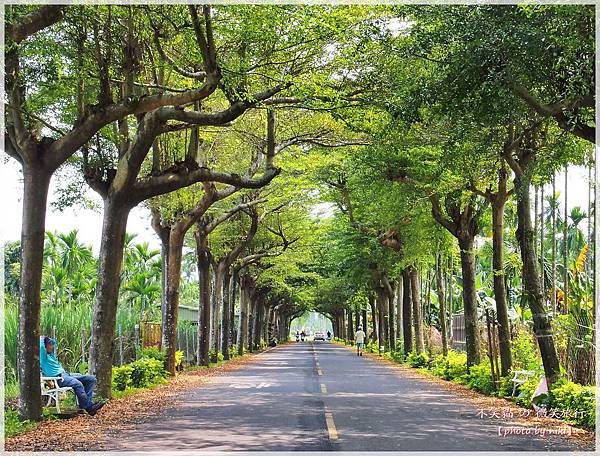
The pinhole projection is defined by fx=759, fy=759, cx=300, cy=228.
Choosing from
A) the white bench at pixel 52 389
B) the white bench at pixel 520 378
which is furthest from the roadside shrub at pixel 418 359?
the white bench at pixel 52 389

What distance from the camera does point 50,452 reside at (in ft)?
33.2

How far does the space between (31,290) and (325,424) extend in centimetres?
549

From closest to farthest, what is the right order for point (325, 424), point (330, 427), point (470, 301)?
point (330, 427) < point (325, 424) < point (470, 301)

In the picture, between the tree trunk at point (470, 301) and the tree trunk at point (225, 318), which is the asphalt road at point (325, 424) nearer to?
the tree trunk at point (470, 301)

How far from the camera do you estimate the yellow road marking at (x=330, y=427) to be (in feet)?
37.1

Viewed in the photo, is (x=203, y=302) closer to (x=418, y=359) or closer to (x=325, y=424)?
(x=418, y=359)

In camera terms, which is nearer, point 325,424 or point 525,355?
point 325,424

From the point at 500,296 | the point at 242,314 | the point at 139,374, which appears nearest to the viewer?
the point at 500,296

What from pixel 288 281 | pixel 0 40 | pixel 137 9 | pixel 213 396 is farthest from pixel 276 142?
pixel 288 281

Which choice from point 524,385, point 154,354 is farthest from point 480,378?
point 154,354

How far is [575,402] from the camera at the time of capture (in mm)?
13320

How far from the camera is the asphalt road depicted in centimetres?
1057

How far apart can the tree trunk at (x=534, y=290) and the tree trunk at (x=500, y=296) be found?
7.90 feet

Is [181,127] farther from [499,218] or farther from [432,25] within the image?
[499,218]
